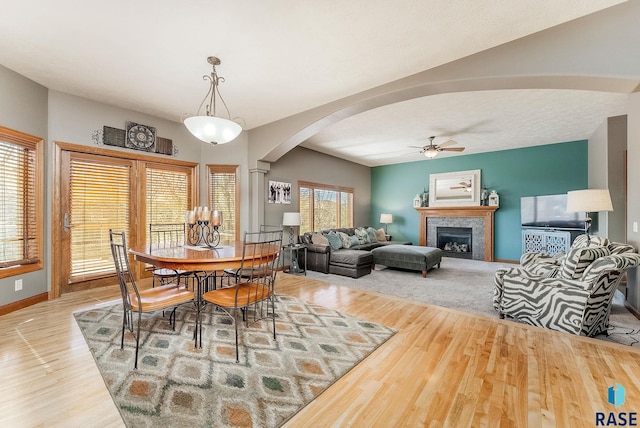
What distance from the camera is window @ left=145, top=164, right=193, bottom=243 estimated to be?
14.8ft

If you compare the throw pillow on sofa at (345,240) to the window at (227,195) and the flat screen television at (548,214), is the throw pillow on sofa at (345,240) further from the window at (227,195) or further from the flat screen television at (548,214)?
the flat screen television at (548,214)

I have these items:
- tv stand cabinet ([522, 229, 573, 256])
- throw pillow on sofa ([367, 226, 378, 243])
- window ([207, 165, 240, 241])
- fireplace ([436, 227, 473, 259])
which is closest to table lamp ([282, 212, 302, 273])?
window ([207, 165, 240, 241])

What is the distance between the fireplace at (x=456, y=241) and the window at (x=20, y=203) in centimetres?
826

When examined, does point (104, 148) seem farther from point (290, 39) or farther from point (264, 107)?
point (290, 39)

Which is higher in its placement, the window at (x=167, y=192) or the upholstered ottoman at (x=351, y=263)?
the window at (x=167, y=192)

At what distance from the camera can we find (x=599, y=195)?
127 inches

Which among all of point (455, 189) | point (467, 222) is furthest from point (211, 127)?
point (467, 222)

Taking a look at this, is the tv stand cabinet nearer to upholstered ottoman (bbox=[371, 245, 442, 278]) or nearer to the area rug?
the area rug

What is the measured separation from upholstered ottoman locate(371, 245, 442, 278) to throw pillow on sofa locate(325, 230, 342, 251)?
2.56ft

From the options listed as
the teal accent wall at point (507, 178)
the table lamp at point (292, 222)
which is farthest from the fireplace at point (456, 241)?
the table lamp at point (292, 222)

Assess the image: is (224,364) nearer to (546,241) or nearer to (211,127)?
(211,127)

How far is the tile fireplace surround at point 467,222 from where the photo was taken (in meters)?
6.90

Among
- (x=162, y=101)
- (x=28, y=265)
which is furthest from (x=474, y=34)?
(x=28, y=265)

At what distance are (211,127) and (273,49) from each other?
1.00 metres
